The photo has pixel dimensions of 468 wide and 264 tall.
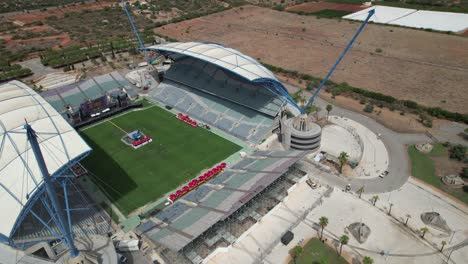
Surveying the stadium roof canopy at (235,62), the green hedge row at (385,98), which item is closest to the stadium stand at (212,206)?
the stadium roof canopy at (235,62)

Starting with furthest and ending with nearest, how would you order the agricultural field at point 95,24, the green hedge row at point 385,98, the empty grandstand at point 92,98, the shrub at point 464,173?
the agricultural field at point 95,24, the empty grandstand at point 92,98, the green hedge row at point 385,98, the shrub at point 464,173

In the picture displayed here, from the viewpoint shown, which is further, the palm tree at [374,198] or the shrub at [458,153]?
the shrub at [458,153]

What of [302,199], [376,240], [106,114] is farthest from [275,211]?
[106,114]

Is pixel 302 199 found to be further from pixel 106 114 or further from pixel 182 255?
pixel 106 114

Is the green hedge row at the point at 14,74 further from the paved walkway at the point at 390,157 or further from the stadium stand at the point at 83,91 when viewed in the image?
the paved walkway at the point at 390,157

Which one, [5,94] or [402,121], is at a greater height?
[5,94]

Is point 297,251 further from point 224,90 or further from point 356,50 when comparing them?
point 356,50

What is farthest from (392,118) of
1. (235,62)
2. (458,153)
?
(235,62)
